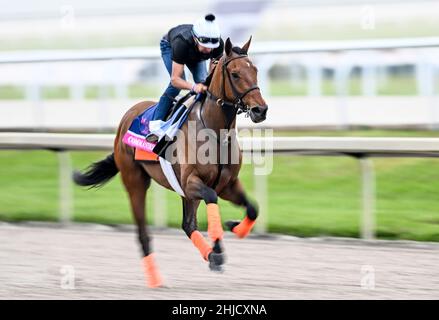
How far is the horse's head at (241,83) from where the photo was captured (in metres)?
4.93

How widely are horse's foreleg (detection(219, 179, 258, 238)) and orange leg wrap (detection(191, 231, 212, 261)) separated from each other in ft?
0.74

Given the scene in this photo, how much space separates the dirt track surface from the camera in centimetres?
531

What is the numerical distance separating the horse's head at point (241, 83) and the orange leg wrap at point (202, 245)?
797mm

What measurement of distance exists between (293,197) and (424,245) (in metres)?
2.14

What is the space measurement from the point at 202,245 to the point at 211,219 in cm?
32

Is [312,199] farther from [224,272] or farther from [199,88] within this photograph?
[199,88]

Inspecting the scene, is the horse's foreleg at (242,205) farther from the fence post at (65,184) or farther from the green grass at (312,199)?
the fence post at (65,184)

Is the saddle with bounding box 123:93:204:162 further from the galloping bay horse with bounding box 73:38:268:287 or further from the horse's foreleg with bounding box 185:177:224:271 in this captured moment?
the horse's foreleg with bounding box 185:177:224:271

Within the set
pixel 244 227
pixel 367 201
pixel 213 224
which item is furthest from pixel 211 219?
pixel 367 201

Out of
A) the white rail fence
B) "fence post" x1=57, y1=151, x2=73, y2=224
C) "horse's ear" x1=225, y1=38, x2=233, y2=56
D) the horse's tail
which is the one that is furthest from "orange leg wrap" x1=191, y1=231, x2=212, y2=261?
the white rail fence

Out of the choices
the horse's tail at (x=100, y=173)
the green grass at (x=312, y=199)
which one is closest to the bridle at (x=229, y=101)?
the horse's tail at (x=100, y=173)

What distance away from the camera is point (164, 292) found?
5.37 metres

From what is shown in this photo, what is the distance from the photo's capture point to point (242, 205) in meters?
5.41
